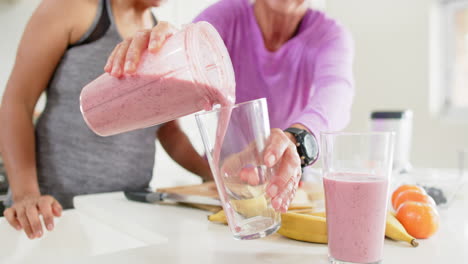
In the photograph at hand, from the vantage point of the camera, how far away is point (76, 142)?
48.4 inches

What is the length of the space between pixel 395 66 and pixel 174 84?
3211mm

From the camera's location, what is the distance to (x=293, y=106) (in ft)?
4.68

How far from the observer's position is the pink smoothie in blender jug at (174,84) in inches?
23.5

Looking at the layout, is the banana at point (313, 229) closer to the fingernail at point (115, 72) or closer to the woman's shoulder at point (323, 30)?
the fingernail at point (115, 72)

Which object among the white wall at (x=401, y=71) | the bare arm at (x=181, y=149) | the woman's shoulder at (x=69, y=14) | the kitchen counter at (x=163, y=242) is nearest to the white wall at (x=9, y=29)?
the bare arm at (x=181, y=149)

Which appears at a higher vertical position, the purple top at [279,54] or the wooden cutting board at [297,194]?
the purple top at [279,54]

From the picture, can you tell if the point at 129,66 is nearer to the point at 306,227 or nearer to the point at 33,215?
the point at 306,227

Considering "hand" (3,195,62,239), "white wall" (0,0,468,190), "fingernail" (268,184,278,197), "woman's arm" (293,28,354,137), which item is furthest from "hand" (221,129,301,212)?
"white wall" (0,0,468,190)

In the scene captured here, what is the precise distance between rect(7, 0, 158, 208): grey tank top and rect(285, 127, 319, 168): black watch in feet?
2.07

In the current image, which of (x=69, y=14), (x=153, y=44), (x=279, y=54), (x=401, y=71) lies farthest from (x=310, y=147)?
(x=401, y=71)

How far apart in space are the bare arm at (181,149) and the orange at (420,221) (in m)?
0.81

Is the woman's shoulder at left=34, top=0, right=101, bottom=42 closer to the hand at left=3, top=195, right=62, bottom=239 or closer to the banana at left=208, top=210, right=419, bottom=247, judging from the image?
the hand at left=3, top=195, right=62, bottom=239

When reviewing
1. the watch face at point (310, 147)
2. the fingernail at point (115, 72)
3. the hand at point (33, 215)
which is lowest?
the hand at point (33, 215)

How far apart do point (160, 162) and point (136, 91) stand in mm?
2100
